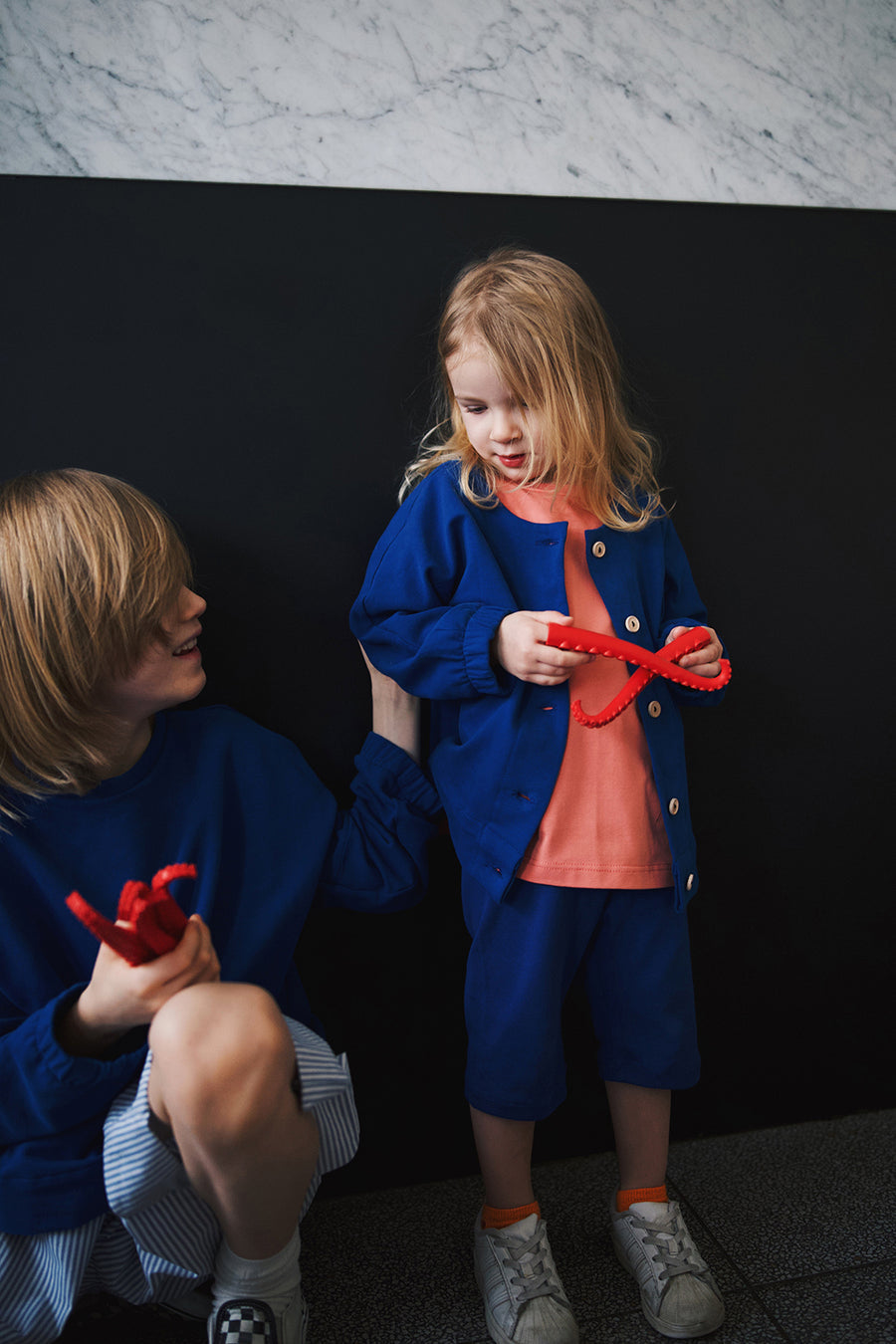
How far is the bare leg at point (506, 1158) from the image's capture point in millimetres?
1144

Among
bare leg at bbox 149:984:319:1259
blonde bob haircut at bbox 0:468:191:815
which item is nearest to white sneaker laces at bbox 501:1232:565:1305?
bare leg at bbox 149:984:319:1259

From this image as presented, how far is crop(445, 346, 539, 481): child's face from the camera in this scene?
1085mm

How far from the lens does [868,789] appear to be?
1.46 meters

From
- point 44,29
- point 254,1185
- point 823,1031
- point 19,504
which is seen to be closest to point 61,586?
point 19,504

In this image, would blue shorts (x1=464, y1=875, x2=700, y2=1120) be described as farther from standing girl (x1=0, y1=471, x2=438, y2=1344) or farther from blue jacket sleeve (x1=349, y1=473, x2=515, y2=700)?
blue jacket sleeve (x1=349, y1=473, x2=515, y2=700)

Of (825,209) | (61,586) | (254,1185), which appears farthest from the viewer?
(825,209)

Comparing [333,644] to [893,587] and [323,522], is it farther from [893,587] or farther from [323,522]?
[893,587]

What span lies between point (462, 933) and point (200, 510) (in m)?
0.67

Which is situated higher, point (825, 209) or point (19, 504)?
point (825, 209)

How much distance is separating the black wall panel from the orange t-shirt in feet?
0.86

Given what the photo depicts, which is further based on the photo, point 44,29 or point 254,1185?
point 44,29

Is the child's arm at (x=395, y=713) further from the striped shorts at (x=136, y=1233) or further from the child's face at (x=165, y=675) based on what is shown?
the striped shorts at (x=136, y=1233)

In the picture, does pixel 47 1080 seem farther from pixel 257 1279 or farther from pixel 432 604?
pixel 432 604

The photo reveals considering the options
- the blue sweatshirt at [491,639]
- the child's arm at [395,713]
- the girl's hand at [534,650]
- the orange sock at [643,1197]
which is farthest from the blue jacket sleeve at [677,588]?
the orange sock at [643,1197]
